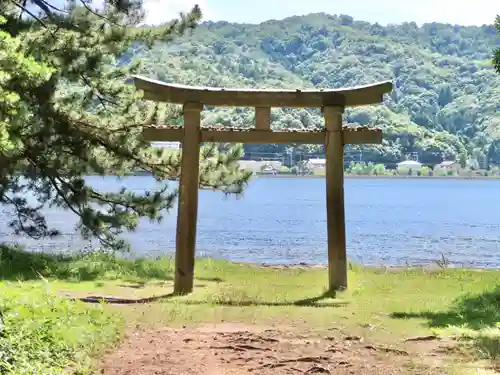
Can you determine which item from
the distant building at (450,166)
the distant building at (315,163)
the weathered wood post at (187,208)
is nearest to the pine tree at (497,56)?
the weathered wood post at (187,208)

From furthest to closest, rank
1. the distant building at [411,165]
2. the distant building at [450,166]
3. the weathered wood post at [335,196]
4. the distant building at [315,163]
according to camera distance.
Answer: the distant building at [450,166] < the distant building at [411,165] < the distant building at [315,163] < the weathered wood post at [335,196]

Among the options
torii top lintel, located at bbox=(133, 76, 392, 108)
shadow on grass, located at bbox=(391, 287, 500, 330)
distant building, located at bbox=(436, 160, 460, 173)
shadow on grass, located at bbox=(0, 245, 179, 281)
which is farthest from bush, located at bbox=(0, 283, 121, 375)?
distant building, located at bbox=(436, 160, 460, 173)

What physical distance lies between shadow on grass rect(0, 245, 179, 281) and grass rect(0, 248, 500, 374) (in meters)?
0.02

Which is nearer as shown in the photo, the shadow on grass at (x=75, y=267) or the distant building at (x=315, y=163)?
the shadow on grass at (x=75, y=267)

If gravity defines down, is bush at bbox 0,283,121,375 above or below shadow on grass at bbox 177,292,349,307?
above

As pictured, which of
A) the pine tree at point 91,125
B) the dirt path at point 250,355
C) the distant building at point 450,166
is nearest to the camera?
the dirt path at point 250,355

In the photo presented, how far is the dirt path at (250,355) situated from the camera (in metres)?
5.17

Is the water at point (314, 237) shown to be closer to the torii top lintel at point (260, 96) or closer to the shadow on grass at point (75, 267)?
the shadow on grass at point (75, 267)

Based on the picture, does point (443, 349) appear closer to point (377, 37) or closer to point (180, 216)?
point (180, 216)

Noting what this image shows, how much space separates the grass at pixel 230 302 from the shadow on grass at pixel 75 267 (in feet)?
0.05

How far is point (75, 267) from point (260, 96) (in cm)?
409

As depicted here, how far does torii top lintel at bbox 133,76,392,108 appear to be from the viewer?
31.2 ft

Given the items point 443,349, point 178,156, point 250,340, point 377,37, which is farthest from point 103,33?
point 377,37

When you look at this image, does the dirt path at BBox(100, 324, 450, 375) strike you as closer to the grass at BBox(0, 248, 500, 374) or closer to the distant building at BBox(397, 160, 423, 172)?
the grass at BBox(0, 248, 500, 374)
